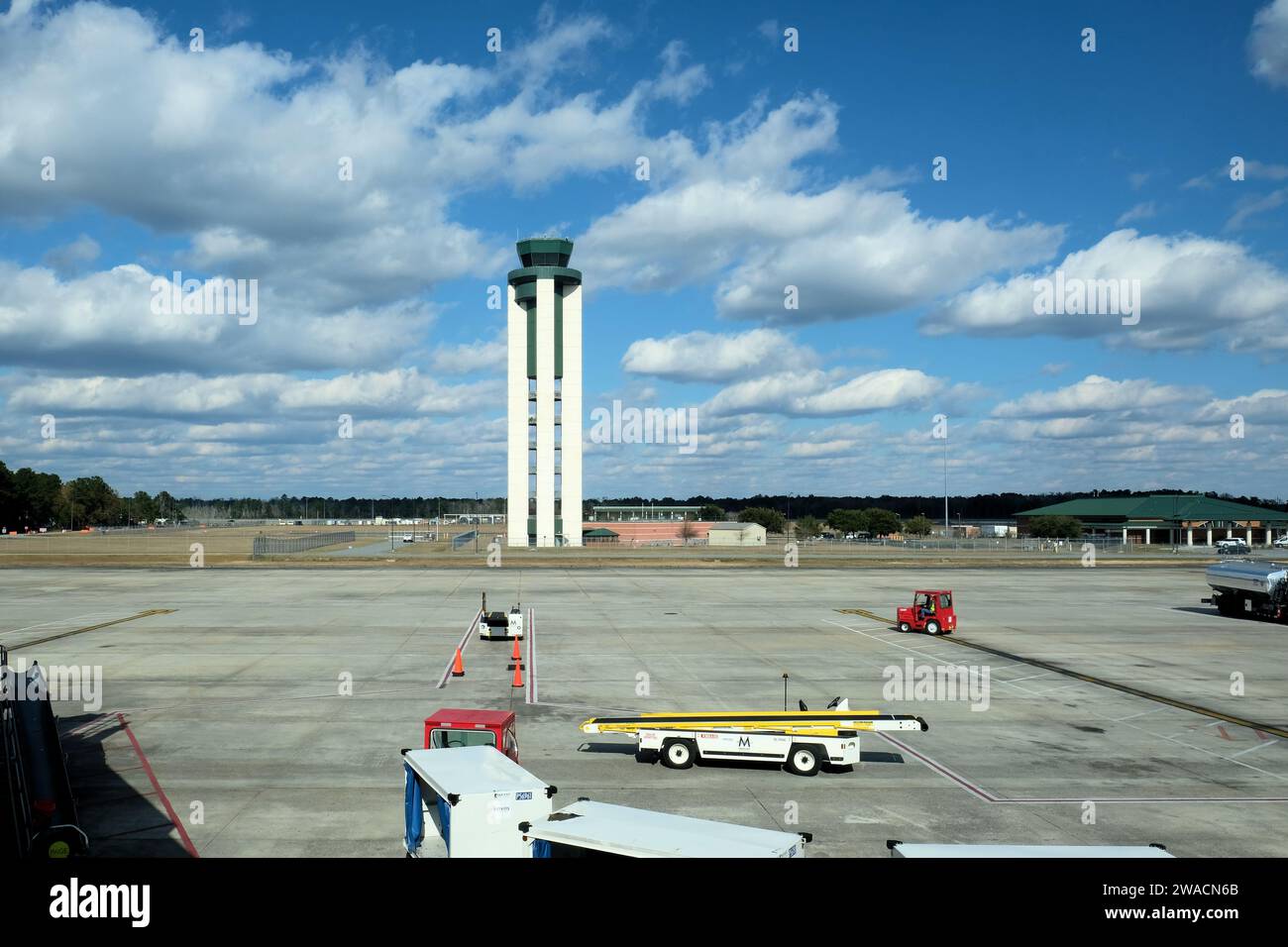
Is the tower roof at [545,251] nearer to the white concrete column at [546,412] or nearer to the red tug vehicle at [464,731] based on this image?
the white concrete column at [546,412]

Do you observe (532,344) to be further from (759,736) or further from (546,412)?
(759,736)

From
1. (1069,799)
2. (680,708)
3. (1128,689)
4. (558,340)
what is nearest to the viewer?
(1069,799)

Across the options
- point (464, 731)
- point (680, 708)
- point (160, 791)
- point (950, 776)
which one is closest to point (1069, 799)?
point (950, 776)

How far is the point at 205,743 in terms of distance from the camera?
23562mm

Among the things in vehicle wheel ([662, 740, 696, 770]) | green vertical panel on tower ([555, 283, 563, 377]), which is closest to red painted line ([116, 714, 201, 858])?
vehicle wheel ([662, 740, 696, 770])

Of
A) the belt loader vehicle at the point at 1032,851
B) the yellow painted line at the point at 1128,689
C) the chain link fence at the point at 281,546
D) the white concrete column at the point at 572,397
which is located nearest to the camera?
the belt loader vehicle at the point at 1032,851

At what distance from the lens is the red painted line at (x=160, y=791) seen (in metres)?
16.5

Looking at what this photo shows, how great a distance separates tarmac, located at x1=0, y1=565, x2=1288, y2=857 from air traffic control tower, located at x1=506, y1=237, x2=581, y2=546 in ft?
228

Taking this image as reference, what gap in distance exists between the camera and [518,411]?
129250 millimetres

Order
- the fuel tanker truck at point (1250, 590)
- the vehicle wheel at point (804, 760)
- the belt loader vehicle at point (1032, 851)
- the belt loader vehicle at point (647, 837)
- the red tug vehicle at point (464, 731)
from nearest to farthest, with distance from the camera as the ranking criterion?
1. the belt loader vehicle at point (647, 837)
2. the belt loader vehicle at point (1032, 851)
3. the red tug vehicle at point (464, 731)
4. the vehicle wheel at point (804, 760)
5. the fuel tanker truck at point (1250, 590)

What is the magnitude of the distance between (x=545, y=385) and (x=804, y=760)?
110971 mm

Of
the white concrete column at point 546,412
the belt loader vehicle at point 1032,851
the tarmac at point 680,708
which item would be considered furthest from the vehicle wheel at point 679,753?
the white concrete column at point 546,412

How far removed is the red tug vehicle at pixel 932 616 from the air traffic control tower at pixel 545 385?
281 feet

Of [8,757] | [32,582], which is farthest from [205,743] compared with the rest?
[32,582]
